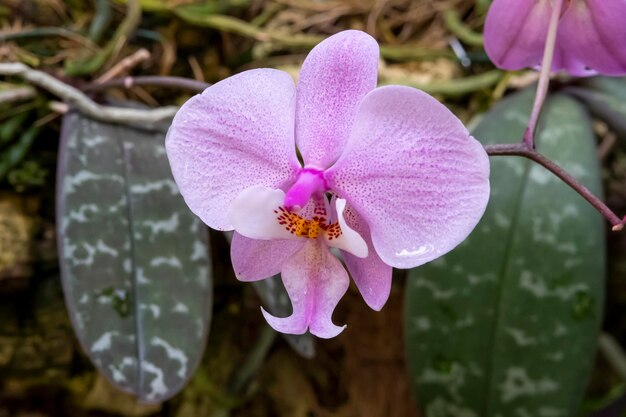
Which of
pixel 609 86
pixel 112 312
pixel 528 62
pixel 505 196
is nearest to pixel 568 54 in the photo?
pixel 528 62

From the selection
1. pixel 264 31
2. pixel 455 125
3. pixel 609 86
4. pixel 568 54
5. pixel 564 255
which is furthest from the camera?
pixel 264 31

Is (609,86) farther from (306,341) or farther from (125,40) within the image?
(125,40)

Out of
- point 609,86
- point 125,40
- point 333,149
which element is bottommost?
point 125,40

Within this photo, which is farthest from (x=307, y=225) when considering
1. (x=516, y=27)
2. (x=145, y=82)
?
(x=145, y=82)

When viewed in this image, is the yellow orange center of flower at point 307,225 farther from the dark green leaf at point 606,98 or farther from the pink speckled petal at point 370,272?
the dark green leaf at point 606,98

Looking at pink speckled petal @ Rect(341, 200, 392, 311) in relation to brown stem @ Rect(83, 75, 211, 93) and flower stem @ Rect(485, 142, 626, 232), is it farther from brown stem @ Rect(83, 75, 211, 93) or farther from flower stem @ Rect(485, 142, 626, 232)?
brown stem @ Rect(83, 75, 211, 93)

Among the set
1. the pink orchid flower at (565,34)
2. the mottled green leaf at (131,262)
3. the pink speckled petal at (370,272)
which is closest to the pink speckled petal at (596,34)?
the pink orchid flower at (565,34)

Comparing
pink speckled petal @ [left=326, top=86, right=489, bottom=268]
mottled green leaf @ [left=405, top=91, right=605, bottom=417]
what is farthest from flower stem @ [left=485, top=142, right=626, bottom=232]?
mottled green leaf @ [left=405, top=91, right=605, bottom=417]

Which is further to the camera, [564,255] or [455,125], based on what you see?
[564,255]
